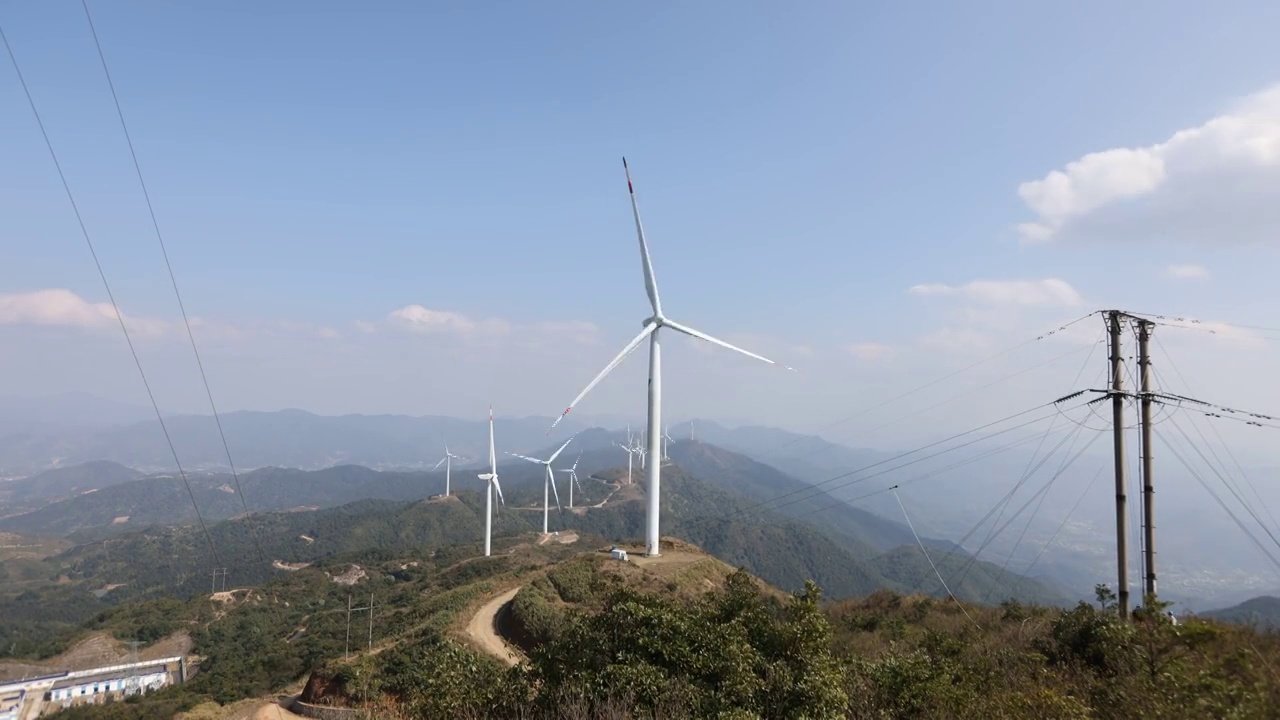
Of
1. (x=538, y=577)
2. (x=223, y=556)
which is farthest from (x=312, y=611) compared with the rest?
(x=223, y=556)

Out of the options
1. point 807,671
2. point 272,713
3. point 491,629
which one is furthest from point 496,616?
point 807,671

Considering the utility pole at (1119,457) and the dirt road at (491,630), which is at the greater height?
the utility pole at (1119,457)

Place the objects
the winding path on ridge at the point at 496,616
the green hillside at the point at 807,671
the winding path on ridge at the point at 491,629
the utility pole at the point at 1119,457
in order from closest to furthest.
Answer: the green hillside at the point at 807,671
the utility pole at the point at 1119,457
the winding path on ridge at the point at 491,629
the winding path on ridge at the point at 496,616

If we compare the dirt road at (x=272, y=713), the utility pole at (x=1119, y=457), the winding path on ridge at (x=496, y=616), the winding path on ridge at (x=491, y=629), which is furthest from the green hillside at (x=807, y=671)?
the dirt road at (x=272, y=713)

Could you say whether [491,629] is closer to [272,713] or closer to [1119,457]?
[272,713]

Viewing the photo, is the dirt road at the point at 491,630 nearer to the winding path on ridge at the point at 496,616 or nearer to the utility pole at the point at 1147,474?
the winding path on ridge at the point at 496,616

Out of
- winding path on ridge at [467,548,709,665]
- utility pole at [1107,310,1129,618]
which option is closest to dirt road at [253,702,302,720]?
winding path on ridge at [467,548,709,665]
